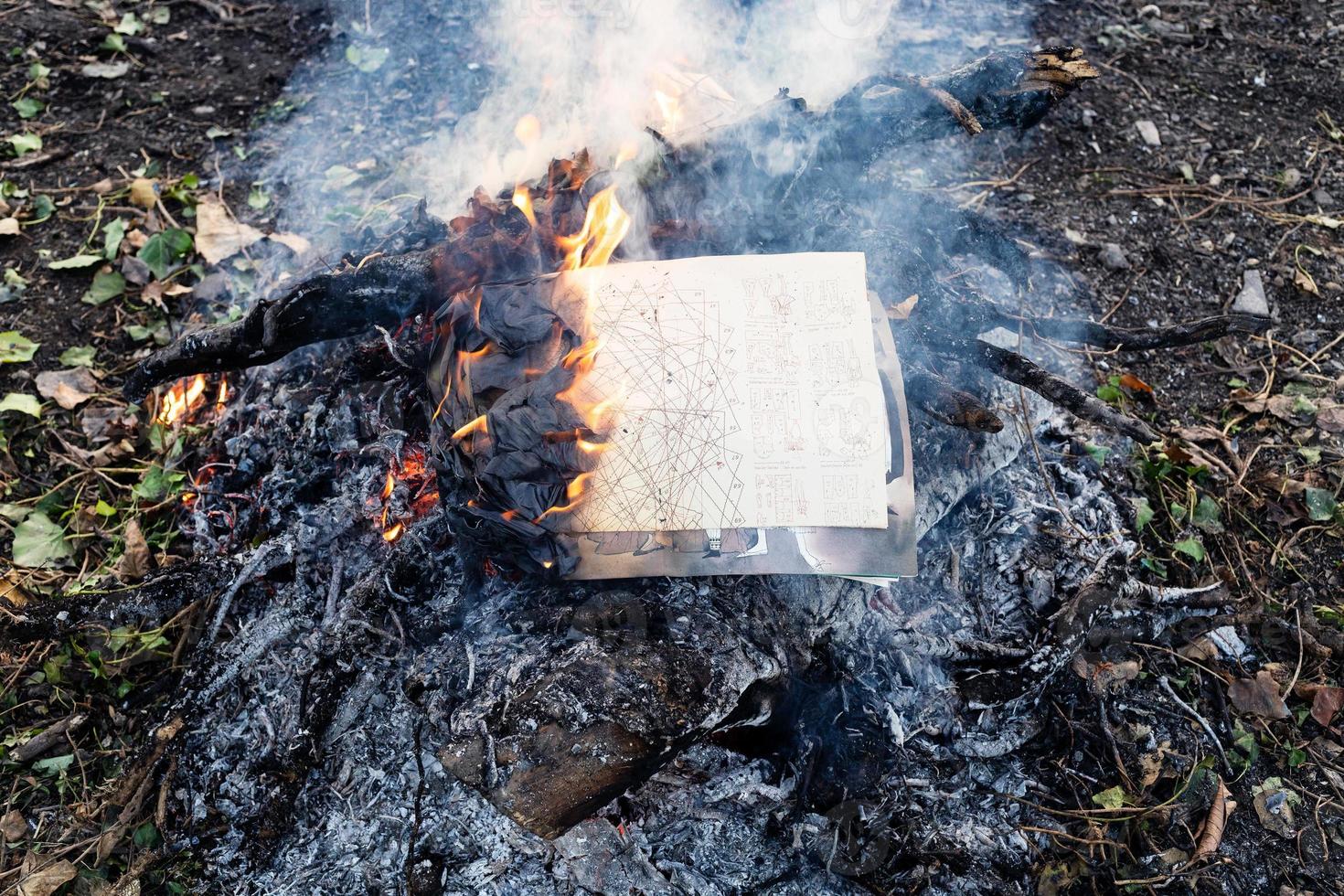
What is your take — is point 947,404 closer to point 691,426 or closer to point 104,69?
point 691,426

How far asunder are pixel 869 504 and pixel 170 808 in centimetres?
265

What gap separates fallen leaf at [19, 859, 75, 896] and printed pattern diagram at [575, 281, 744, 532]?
7.40 ft

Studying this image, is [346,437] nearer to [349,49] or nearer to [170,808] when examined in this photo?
[170,808]

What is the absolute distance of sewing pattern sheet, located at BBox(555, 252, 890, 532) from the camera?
256cm

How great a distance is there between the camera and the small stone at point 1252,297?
4.17 metres

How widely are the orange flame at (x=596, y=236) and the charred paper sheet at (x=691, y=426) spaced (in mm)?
161

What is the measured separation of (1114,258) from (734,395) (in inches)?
115

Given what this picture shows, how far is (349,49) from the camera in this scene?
4.97 meters

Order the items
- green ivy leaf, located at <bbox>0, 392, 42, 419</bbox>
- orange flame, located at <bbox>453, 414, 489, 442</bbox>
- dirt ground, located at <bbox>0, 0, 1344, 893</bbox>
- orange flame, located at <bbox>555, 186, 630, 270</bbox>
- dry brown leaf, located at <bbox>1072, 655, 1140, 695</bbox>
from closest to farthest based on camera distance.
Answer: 1. orange flame, located at <bbox>453, 414, 489, 442</bbox>
2. orange flame, located at <bbox>555, 186, 630, 270</bbox>
3. dirt ground, located at <bbox>0, 0, 1344, 893</bbox>
4. dry brown leaf, located at <bbox>1072, 655, 1140, 695</bbox>
5. green ivy leaf, located at <bbox>0, 392, 42, 419</bbox>

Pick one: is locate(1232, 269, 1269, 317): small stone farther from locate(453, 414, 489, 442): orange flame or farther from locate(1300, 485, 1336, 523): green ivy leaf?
locate(453, 414, 489, 442): orange flame

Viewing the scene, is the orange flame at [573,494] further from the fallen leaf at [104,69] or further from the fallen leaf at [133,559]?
the fallen leaf at [104,69]

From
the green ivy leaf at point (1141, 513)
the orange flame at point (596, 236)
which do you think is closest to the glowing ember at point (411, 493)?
the orange flame at point (596, 236)

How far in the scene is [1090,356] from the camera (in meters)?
4.05

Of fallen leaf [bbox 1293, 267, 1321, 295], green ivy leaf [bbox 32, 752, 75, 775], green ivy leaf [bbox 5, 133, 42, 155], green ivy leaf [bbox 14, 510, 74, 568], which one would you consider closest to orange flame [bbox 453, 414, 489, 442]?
green ivy leaf [bbox 32, 752, 75, 775]
